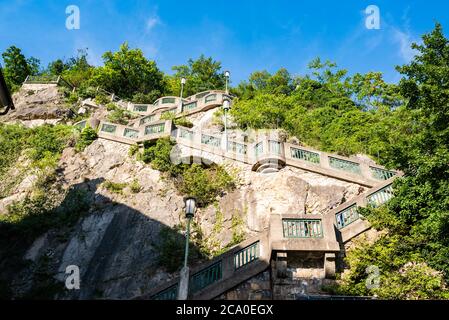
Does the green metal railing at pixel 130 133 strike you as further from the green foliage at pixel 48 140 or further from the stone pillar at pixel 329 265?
the stone pillar at pixel 329 265

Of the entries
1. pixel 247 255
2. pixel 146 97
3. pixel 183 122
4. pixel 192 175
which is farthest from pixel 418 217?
pixel 146 97

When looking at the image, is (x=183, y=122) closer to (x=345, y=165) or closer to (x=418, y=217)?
(x=345, y=165)

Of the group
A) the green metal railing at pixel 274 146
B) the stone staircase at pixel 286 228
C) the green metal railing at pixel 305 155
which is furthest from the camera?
the green metal railing at pixel 274 146

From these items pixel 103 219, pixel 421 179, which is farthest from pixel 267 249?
pixel 103 219

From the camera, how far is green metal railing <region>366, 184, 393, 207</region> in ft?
41.1

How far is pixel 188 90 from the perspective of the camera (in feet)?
127

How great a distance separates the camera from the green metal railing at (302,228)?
1108 cm

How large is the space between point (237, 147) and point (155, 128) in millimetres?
5084

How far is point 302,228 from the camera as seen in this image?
11211 millimetres

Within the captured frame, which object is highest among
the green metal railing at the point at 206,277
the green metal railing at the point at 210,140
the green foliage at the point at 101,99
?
the green foliage at the point at 101,99

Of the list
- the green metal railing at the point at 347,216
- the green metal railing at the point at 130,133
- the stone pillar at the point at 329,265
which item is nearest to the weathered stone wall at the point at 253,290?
the stone pillar at the point at 329,265

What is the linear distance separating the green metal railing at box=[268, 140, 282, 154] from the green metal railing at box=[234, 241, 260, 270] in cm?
691

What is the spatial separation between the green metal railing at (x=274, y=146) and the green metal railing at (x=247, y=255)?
6.91 metres
